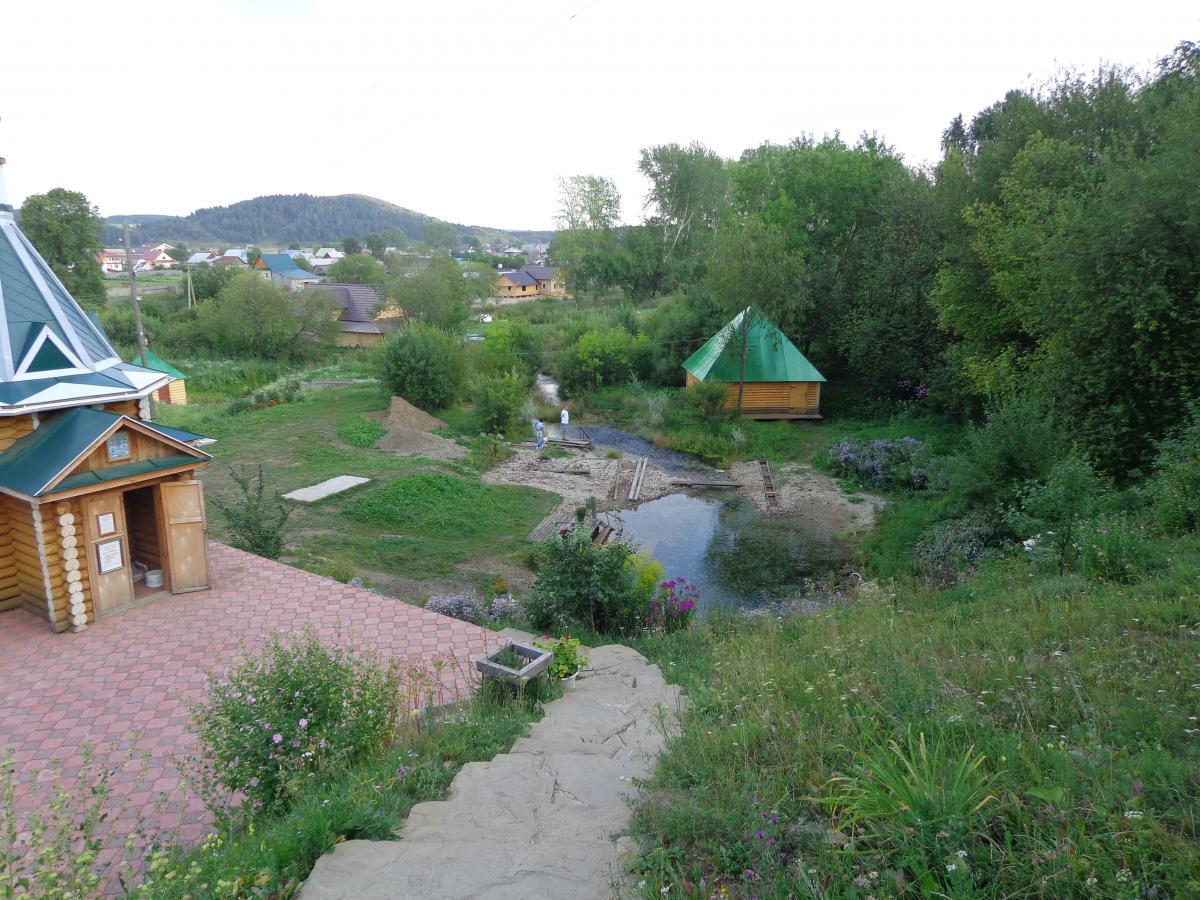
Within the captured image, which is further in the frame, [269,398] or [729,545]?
[269,398]

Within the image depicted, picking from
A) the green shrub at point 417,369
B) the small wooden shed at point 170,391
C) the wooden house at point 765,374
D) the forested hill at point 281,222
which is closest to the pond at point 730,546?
the wooden house at point 765,374

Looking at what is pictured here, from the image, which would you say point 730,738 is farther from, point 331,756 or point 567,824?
point 331,756

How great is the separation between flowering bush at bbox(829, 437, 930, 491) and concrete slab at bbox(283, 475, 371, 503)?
37.4 feet

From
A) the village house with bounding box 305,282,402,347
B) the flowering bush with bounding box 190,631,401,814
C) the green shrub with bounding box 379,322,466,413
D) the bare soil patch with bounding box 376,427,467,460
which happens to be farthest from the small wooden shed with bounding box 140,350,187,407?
the flowering bush with bounding box 190,631,401,814

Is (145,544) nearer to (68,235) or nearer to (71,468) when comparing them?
(71,468)

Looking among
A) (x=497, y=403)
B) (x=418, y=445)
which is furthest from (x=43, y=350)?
(x=497, y=403)

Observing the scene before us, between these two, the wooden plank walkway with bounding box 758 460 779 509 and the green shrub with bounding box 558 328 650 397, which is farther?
the green shrub with bounding box 558 328 650 397

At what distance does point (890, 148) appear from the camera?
27.5 m

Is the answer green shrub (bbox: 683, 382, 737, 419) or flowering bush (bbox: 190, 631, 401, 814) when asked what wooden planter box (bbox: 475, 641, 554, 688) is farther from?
green shrub (bbox: 683, 382, 737, 419)

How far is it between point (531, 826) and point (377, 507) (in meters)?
11.3

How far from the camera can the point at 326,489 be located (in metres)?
15.3

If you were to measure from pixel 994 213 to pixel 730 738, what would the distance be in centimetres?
1554

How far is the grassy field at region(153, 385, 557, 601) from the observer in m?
11.5

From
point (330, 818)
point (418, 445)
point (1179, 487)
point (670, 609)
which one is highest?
point (1179, 487)
